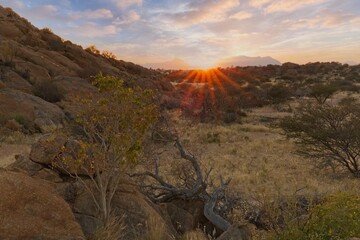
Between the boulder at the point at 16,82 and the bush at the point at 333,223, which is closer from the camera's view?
the bush at the point at 333,223

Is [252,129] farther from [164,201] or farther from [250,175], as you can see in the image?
[164,201]

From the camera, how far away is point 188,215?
23.5 feet

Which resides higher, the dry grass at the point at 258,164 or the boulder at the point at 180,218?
the boulder at the point at 180,218

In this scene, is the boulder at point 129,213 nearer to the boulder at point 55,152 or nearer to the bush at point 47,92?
the boulder at point 55,152

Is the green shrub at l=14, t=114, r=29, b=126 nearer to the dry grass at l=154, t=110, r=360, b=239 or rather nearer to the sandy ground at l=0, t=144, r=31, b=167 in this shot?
the sandy ground at l=0, t=144, r=31, b=167

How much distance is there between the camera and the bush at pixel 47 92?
24391 mm

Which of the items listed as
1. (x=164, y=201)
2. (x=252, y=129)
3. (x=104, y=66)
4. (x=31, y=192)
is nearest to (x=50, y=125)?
(x=252, y=129)

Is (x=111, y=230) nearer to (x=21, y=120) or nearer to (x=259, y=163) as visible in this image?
(x=259, y=163)

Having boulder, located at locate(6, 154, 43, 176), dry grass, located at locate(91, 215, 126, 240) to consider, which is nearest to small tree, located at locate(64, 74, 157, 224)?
dry grass, located at locate(91, 215, 126, 240)

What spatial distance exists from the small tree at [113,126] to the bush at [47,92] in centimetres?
1873

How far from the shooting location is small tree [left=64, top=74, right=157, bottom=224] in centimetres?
632

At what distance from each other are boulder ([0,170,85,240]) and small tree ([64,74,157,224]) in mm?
1065

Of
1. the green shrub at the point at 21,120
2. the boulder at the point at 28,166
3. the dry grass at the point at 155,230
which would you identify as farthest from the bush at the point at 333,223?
the green shrub at the point at 21,120

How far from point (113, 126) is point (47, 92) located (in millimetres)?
19305
